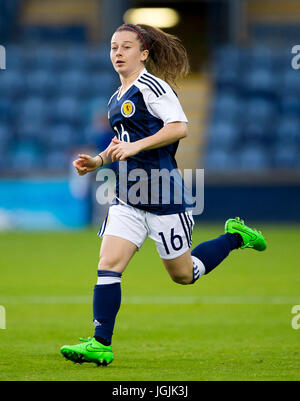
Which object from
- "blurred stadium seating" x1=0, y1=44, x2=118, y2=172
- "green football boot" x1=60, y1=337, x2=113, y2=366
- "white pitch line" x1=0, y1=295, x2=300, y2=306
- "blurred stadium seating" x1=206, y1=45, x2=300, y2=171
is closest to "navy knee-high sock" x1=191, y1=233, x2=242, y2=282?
"green football boot" x1=60, y1=337, x2=113, y2=366

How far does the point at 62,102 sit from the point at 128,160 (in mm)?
Result: 15844

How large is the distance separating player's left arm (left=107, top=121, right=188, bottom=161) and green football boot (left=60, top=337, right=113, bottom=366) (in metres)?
1.07

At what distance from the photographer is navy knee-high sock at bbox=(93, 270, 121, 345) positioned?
16.8ft

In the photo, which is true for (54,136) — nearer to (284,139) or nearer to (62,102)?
(62,102)

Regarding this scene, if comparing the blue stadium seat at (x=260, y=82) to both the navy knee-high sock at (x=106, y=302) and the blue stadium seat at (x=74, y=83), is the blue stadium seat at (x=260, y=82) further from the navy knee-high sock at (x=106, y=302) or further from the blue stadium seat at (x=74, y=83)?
the navy knee-high sock at (x=106, y=302)

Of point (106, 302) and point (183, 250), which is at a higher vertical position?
point (183, 250)

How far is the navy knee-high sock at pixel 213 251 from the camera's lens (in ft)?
18.5

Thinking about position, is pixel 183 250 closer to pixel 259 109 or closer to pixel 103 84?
pixel 259 109

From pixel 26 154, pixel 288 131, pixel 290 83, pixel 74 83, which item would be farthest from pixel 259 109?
pixel 26 154

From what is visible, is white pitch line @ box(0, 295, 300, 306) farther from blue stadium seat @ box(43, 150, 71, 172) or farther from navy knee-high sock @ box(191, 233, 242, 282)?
blue stadium seat @ box(43, 150, 71, 172)

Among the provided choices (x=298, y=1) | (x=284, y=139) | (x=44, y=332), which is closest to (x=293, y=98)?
(x=284, y=139)

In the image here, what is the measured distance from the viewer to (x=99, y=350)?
200 inches

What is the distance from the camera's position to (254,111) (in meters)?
20.2

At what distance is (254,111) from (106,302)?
1555 cm
